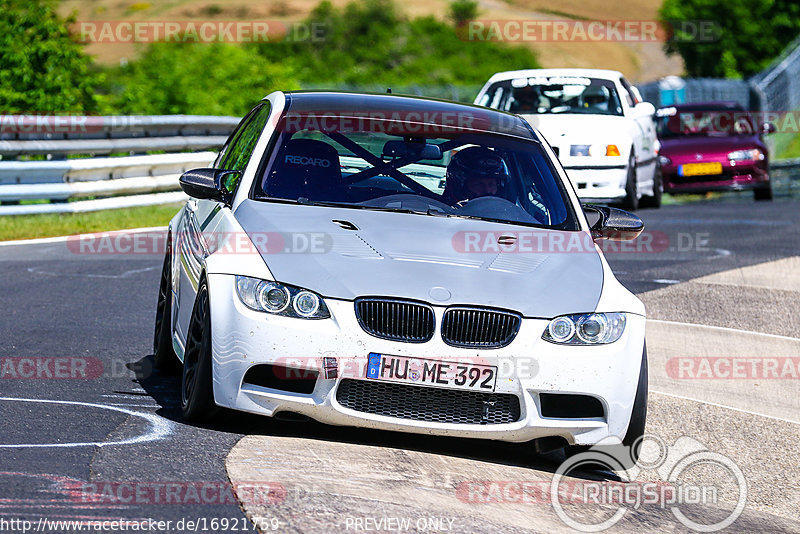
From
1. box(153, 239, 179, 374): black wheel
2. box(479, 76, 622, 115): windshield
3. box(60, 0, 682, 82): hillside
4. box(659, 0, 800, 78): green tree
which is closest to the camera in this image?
box(153, 239, 179, 374): black wheel

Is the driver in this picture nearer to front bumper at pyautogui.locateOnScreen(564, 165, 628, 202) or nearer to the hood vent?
the hood vent

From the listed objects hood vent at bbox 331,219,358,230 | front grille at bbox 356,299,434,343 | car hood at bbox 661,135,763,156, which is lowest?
car hood at bbox 661,135,763,156

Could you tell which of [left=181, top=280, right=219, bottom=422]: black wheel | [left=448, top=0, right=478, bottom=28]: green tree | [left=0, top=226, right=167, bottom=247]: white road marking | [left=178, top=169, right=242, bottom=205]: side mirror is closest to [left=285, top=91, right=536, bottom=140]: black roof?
[left=178, top=169, right=242, bottom=205]: side mirror

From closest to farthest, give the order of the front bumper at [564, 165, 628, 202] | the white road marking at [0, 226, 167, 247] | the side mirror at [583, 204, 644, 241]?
the side mirror at [583, 204, 644, 241], the white road marking at [0, 226, 167, 247], the front bumper at [564, 165, 628, 202]

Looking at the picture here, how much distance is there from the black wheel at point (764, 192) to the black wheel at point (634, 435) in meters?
16.5

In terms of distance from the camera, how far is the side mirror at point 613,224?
691cm

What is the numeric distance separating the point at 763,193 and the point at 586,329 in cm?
1737

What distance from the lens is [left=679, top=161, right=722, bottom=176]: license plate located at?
20328 mm

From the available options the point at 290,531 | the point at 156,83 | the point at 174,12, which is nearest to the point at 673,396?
the point at 290,531

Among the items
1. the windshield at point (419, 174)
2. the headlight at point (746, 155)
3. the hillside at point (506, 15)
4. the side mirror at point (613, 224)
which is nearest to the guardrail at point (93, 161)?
the headlight at point (746, 155)

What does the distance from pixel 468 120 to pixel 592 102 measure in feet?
32.6

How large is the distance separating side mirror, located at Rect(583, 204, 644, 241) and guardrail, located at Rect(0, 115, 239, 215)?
9.75 m

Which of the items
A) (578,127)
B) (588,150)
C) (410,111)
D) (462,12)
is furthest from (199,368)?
(462,12)

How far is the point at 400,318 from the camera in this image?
5.48 m
